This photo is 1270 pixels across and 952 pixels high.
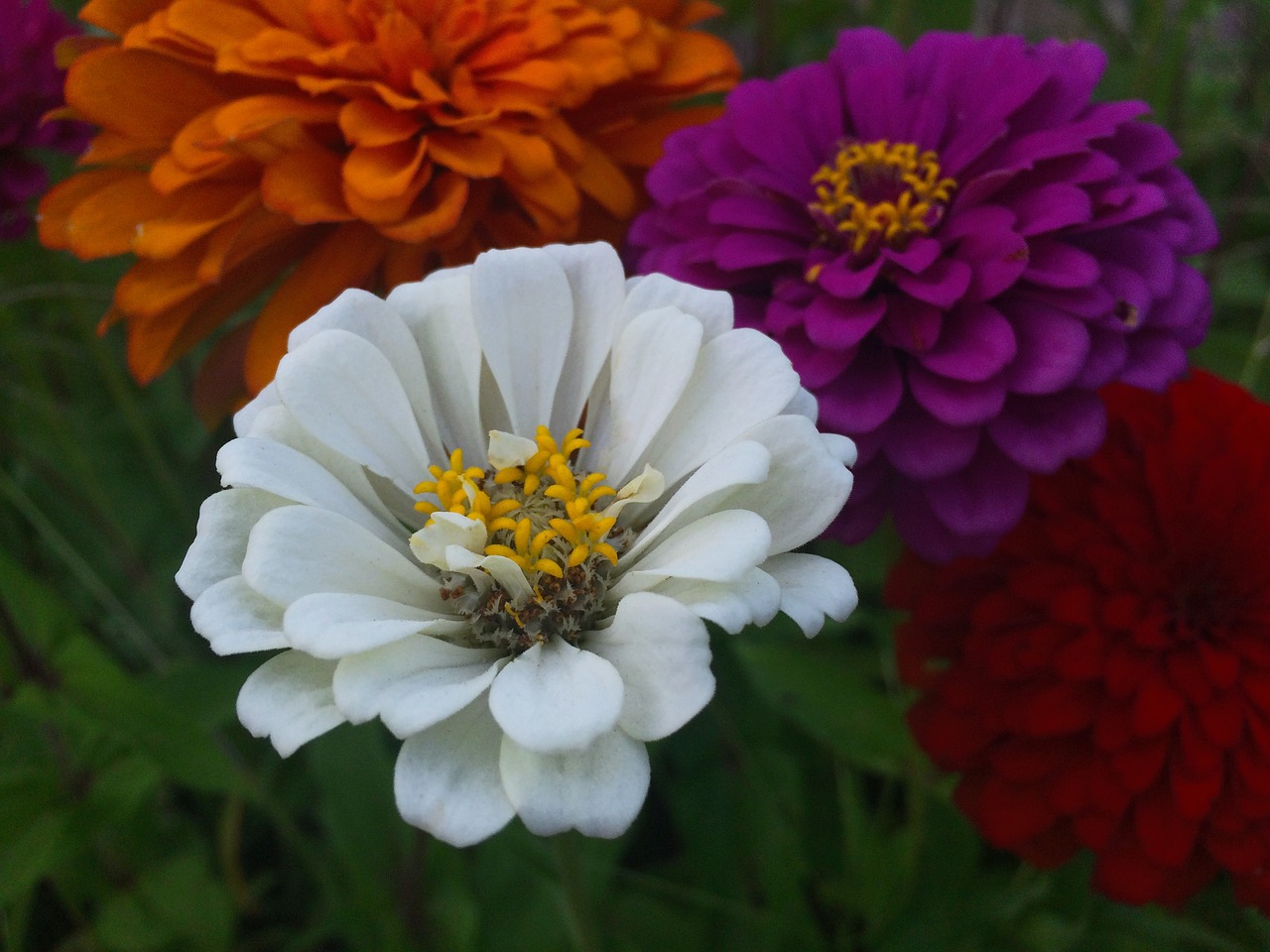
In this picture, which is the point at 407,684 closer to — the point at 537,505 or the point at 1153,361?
the point at 537,505

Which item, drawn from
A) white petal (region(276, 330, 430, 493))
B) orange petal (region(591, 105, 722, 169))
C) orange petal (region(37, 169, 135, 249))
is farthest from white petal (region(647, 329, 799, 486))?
orange petal (region(37, 169, 135, 249))

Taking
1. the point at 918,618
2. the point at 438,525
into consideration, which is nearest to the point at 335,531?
the point at 438,525

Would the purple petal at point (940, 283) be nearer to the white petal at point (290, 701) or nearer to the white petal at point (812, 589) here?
the white petal at point (812, 589)

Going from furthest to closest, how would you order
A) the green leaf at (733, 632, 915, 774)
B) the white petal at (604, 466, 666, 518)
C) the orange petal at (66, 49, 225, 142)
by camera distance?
the green leaf at (733, 632, 915, 774) → the orange petal at (66, 49, 225, 142) → the white petal at (604, 466, 666, 518)

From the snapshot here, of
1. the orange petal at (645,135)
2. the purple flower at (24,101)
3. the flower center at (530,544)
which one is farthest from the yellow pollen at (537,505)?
the purple flower at (24,101)

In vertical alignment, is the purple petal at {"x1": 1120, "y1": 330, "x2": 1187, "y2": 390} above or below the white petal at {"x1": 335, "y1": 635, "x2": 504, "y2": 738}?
above

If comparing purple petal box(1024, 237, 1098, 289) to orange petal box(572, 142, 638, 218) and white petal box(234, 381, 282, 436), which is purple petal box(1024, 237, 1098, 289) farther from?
white petal box(234, 381, 282, 436)

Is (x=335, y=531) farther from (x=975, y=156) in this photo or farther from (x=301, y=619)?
(x=975, y=156)
